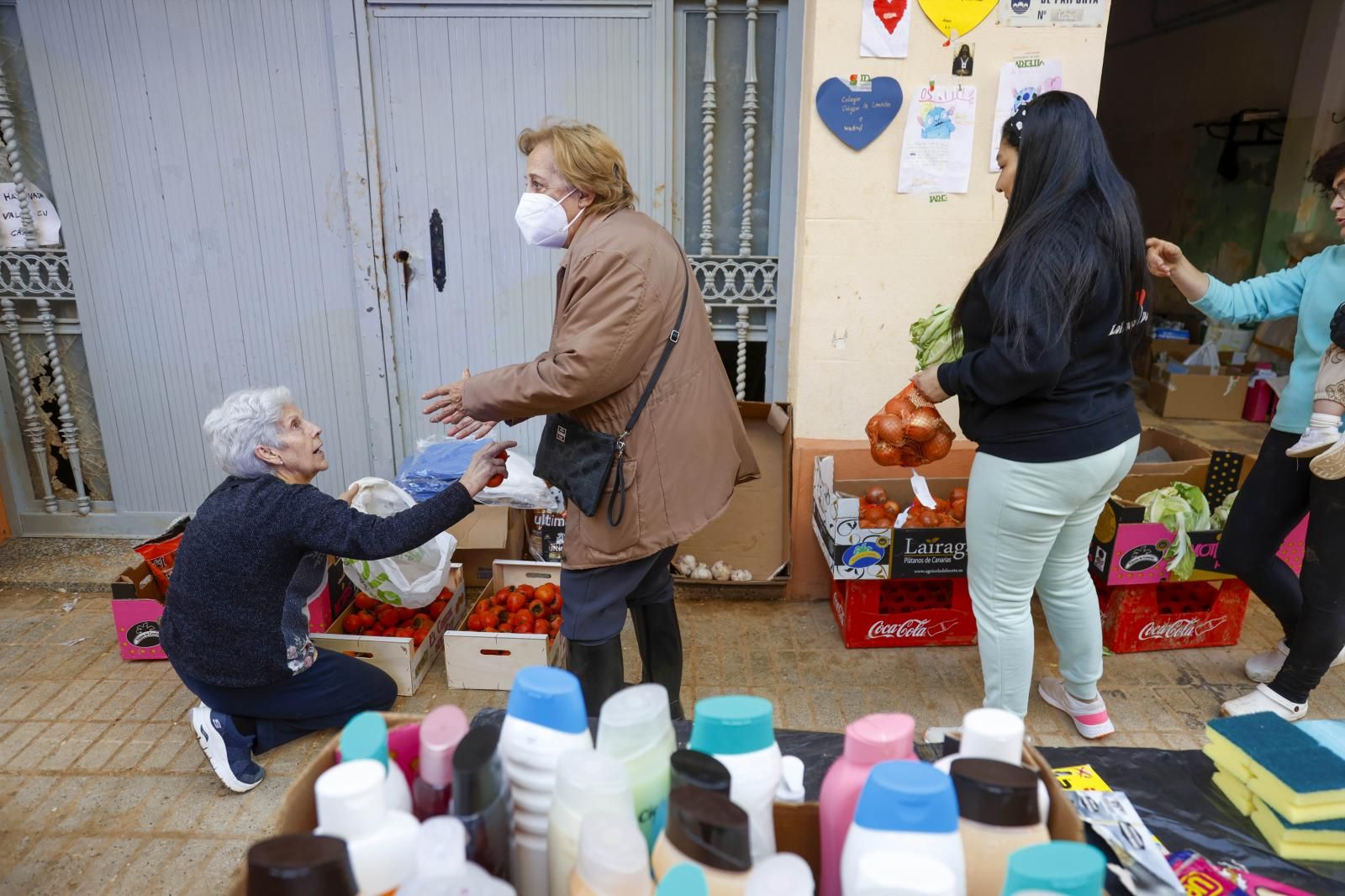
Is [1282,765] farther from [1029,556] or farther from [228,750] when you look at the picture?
[228,750]

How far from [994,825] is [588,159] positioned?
1.94 m

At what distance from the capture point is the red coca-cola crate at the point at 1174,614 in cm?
339

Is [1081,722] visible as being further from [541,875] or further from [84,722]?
[84,722]

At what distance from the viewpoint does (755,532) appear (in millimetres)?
3926

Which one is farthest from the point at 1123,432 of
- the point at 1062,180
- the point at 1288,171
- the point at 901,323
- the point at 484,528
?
the point at 1288,171

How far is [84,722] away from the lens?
3.03 m

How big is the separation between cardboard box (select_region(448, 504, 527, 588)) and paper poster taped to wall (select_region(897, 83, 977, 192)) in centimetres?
220

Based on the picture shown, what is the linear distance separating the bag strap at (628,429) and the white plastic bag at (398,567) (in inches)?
40.9

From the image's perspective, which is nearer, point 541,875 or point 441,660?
Result: point 541,875

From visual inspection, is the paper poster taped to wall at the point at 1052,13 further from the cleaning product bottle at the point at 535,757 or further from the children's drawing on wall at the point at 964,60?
the cleaning product bottle at the point at 535,757

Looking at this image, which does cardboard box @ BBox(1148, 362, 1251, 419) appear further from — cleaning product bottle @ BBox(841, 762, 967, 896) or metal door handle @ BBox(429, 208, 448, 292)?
cleaning product bottle @ BBox(841, 762, 967, 896)

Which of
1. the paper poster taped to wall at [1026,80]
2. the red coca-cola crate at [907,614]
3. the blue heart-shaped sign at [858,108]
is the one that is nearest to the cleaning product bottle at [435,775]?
the red coca-cola crate at [907,614]

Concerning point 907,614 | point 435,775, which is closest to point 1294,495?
point 907,614

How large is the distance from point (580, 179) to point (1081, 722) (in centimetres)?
241
